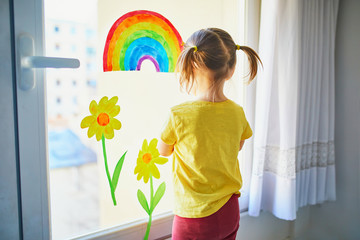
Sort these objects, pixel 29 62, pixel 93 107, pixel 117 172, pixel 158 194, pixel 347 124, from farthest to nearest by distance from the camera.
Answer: pixel 347 124
pixel 158 194
pixel 117 172
pixel 93 107
pixel 29 62

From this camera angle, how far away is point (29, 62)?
32.6 inches

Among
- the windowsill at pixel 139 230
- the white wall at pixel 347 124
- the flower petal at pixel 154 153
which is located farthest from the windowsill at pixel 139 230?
the white wall at pixel 347 124

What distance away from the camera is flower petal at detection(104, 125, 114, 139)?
98 centimetres

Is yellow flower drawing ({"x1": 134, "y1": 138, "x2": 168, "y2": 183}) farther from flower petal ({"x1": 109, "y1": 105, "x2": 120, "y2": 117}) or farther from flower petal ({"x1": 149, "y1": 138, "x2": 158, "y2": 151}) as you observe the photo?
flower petal ({"x1": 109, "y1": 105, "x2": 120, "y2": 117})

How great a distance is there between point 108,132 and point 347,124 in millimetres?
1431

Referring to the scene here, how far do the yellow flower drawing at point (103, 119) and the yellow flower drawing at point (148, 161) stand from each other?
0.49 ft

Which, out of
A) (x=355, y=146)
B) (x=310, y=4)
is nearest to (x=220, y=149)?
(x=310, y=4)

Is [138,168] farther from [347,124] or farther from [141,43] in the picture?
[347,124]

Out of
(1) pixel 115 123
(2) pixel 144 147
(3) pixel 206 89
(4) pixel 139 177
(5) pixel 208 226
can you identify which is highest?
(3) pixel 206 89

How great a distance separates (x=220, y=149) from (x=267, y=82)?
1.90 feet

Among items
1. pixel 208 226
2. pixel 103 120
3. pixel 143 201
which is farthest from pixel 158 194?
pixel 103 120

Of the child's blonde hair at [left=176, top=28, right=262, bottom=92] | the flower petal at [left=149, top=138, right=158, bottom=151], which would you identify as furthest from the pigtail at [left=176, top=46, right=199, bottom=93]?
the flower petal at [left=149, top=138, right=158, bottom=151]

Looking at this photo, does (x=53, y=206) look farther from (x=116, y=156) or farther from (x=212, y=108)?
(x=212, y=108)

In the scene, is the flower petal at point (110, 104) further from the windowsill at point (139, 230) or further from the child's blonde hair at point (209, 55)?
the windowsill at point (139, 230)
